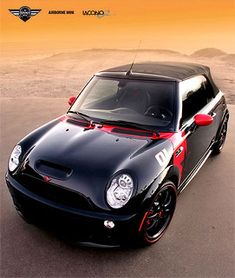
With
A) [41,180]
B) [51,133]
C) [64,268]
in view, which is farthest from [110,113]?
[64,268]

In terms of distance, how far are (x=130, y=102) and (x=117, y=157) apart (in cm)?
110

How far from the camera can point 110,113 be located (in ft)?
11.9

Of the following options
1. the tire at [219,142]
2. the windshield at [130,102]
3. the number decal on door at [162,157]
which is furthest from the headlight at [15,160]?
the tire at [219,142]

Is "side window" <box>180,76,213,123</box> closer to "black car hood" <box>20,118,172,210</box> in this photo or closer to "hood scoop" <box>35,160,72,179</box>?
"black car hood" <box>20,118,172,210</box>

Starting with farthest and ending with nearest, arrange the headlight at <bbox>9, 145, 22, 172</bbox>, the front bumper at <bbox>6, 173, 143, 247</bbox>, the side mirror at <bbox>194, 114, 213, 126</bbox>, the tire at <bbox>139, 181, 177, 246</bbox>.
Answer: the side mirror at <bbox>194, 114, 213, 126</bbox> → the headlight at <bbox>9, 145, 22, 172</bbox> → the tire at <bbox>139, 181, 177, 246</bbox> → the front bumper at <bbox>6, 173, 143, 247</bbox>

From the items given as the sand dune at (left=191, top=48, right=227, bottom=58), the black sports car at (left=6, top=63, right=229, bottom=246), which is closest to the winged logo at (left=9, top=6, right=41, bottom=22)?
the black sports car at (left=6, top=63, right=229, bottom=246)

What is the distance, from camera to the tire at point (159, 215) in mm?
2824

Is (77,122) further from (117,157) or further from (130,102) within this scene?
(117,157)

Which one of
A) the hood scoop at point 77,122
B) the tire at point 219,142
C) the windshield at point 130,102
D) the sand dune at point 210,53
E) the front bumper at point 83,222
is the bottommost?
the sand dune at point 210,53

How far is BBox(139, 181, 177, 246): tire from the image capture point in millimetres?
2824

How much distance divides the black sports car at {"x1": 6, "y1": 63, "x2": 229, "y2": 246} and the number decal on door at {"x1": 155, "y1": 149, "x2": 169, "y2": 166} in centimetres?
1

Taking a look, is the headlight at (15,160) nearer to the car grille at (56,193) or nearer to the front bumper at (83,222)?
the car grille at (56,193)

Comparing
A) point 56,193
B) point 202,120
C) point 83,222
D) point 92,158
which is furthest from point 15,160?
point 202,120

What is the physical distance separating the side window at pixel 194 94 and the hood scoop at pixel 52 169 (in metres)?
1.50
